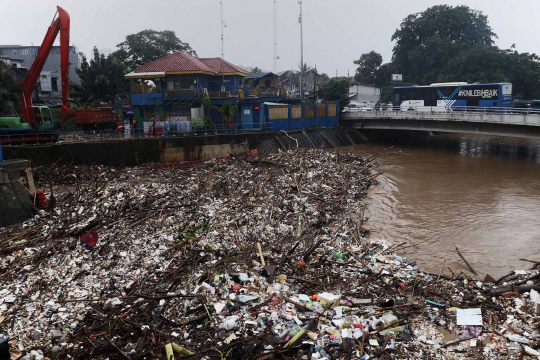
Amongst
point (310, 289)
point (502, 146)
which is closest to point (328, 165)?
point (310, 289)

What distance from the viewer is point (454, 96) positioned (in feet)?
120

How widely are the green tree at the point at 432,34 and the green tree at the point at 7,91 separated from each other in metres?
50.9

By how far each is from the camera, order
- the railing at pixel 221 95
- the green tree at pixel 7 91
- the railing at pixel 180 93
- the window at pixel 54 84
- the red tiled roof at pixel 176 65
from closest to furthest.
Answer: the green tree at pixel 7 91
the red tiled roof at pixel 176 65
the railing at pixel 180 93
the railing at pixel 221 95
the window at pixel 54 84

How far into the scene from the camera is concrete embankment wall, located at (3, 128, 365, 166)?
21047 mm

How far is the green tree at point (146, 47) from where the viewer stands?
155 ft

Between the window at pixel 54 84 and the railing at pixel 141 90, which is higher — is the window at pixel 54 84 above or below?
above

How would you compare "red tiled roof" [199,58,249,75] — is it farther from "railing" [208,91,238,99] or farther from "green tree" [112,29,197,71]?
"green tree" [112,29,197,71]

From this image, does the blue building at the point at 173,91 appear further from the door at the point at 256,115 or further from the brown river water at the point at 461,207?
the brown river water at the point at 461,207

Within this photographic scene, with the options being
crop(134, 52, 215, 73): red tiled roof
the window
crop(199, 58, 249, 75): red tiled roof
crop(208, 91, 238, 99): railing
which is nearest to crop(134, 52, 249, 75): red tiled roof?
crop(134, 52, 215, 73): red tiled roof

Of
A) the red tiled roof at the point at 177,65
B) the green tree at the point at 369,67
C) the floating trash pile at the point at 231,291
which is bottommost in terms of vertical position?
the floating trash pile at the point at 231,291

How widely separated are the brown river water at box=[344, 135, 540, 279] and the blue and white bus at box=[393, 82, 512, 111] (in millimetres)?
4386

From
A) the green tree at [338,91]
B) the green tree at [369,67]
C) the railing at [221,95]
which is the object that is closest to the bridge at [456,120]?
the green tree at [338,91]

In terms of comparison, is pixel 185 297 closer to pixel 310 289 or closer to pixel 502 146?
pixel 310 289

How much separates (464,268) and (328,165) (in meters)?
11.7
